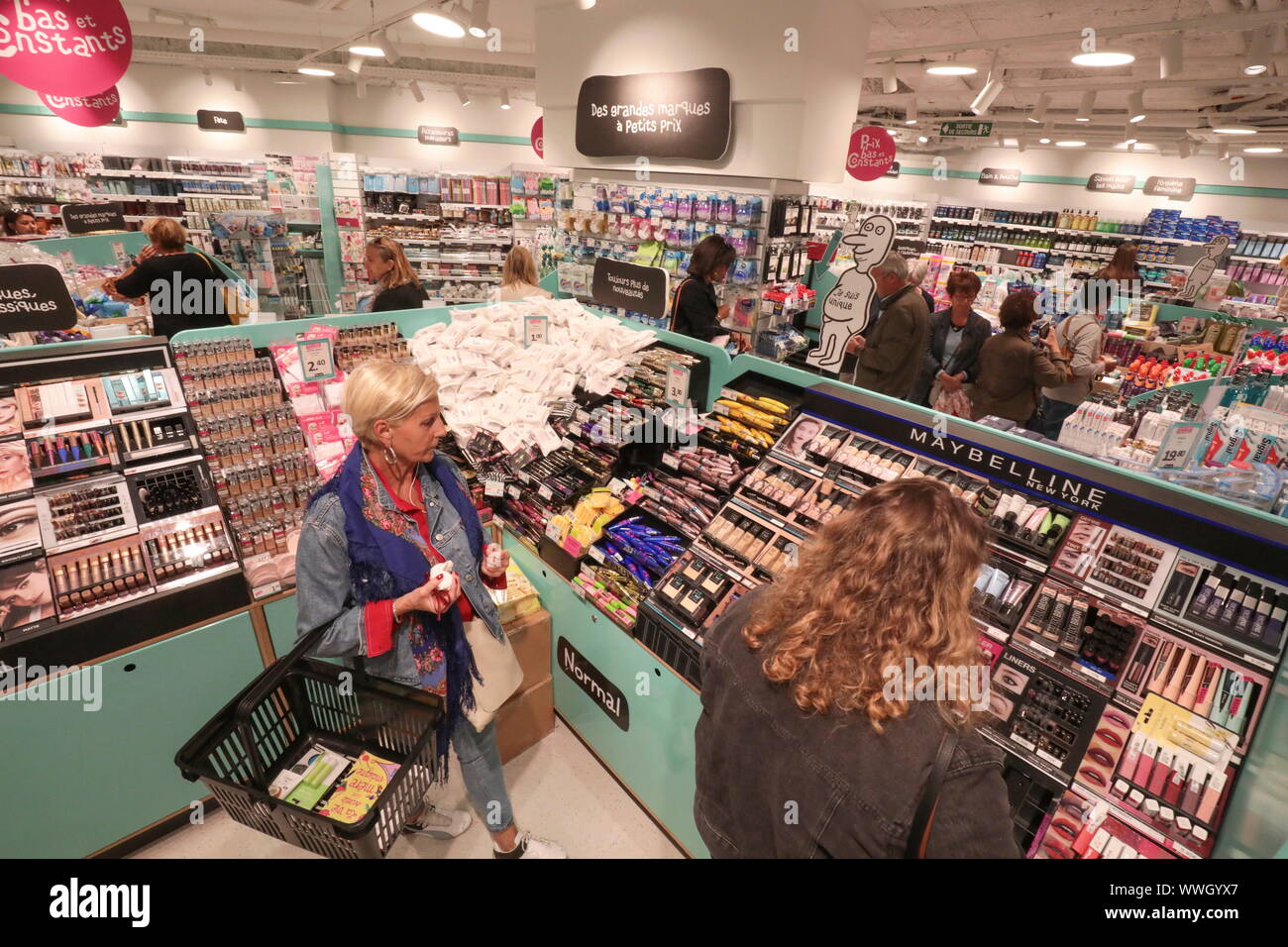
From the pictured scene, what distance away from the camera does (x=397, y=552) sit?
1.96 m

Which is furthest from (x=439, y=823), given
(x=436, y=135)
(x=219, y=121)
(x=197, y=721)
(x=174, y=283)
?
(x=436, y=135)

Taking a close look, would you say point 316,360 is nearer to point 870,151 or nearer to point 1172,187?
point 870,151

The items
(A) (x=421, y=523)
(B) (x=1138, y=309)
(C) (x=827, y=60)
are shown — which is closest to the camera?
(A) (x=421, y=523)

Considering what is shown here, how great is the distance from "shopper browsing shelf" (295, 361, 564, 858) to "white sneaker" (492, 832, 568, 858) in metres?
0.67

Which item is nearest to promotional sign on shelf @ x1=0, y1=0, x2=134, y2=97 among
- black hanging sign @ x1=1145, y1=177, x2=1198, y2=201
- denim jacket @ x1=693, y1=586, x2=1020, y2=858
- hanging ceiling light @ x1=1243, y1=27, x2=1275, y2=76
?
denim jacket @ x1=693, y1=586, x2=1020, y2=858

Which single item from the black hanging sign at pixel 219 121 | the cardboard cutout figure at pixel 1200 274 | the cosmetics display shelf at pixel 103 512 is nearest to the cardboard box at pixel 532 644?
the cosmetics display shelf at pixel 103 512

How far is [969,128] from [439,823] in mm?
12802

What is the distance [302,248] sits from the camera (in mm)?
11352

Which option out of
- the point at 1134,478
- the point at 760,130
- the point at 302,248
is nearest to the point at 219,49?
the point at 302,248

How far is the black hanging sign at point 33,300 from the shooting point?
9.16 ft

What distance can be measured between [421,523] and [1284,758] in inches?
92.0

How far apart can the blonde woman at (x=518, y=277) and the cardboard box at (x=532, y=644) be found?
8.40 ft

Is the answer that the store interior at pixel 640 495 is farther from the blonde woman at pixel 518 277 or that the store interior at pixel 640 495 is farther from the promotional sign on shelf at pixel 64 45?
the blonde woman at pixel 518 277
